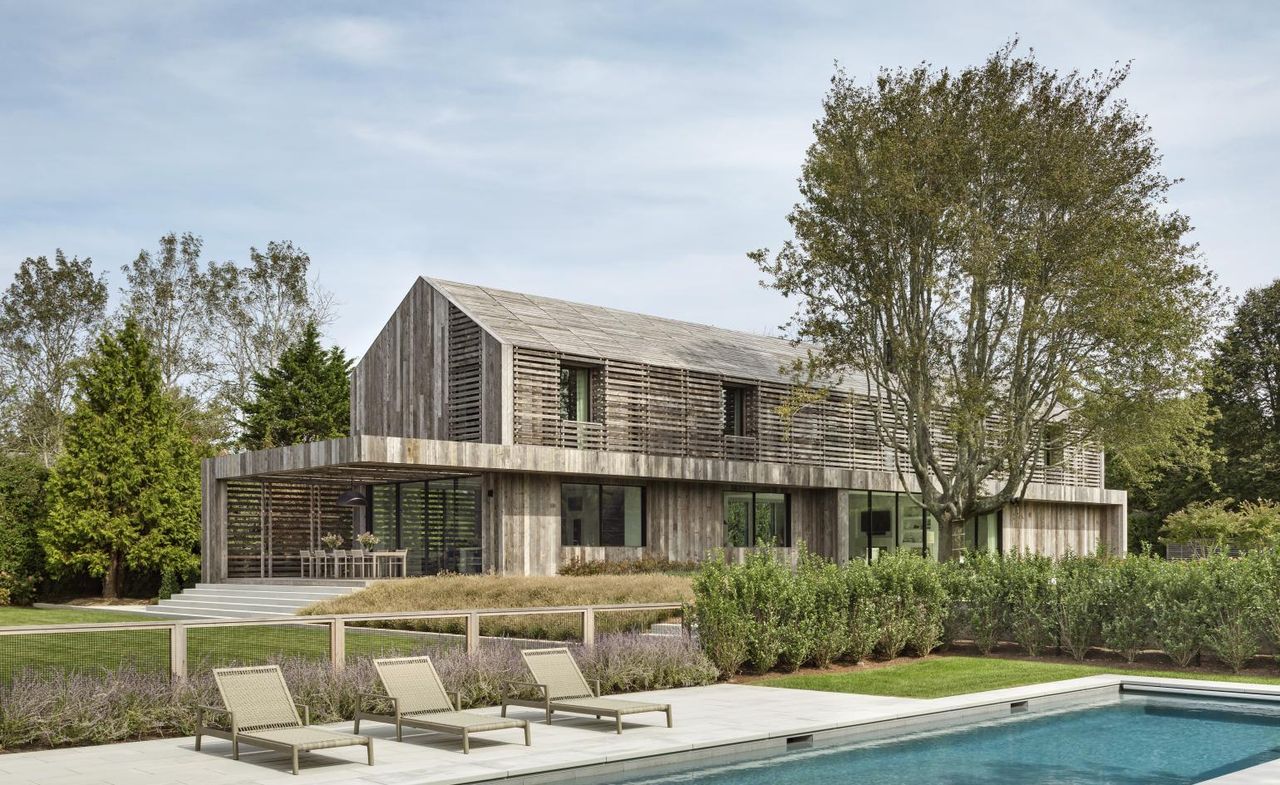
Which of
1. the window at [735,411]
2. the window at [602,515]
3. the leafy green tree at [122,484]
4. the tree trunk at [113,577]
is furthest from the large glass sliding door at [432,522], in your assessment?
the window at [735,411]

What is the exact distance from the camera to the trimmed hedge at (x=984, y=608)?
16.0 m

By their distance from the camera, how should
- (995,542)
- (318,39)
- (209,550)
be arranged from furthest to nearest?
(995,542), (209,550), (318,39)

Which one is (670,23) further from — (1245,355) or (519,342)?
(1245,355)

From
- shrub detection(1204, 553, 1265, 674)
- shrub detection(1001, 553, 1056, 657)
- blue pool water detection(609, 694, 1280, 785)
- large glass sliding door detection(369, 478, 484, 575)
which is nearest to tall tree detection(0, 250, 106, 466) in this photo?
large glass sliding door detection(369, 478, 484, 575)

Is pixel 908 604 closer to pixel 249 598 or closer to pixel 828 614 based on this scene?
pixel 828 614

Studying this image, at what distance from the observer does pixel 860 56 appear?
2467cm

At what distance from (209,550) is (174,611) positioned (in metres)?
2.95

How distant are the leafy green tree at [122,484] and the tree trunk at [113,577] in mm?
25

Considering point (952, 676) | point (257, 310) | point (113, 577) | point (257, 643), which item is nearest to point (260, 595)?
point (113, 577)

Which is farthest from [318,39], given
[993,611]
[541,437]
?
[993,611]

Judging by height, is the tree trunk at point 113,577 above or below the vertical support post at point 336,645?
below

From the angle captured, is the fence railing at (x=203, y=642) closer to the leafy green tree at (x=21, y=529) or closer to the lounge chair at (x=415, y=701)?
the lounge chair at (x=415, y=701)

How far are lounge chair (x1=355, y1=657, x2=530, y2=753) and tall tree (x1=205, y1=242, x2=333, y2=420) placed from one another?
37.1 meters

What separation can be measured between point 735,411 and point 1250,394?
93.6ft
